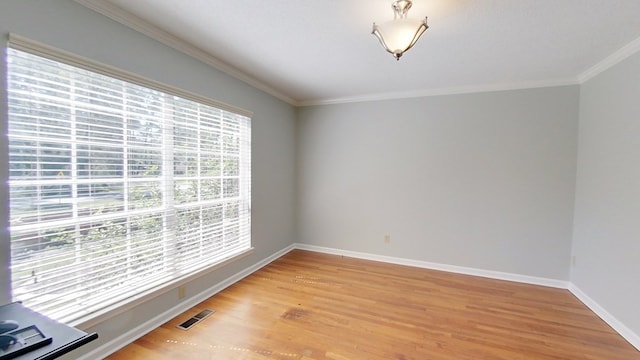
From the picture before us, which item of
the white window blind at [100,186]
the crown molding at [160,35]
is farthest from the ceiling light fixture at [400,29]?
the white window blind at [100,186]

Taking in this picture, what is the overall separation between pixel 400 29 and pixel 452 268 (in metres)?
3.32

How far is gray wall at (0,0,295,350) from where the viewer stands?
160 centimetres

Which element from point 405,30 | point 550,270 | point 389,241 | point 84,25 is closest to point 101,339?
point 84,25

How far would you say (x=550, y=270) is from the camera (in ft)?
11.0

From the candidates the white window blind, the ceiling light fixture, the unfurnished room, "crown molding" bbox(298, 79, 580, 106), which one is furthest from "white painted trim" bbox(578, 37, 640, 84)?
the white window blind

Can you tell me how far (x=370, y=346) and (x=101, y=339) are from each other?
2035mm

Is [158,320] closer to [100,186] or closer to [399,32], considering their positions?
[100,186]

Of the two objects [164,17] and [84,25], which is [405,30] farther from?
[84,25]

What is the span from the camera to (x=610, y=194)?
259cm

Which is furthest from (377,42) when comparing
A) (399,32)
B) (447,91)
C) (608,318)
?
(608,318)

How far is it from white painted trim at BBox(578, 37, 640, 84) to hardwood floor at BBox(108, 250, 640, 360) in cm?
251

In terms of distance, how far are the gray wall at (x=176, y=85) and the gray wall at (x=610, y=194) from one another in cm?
384

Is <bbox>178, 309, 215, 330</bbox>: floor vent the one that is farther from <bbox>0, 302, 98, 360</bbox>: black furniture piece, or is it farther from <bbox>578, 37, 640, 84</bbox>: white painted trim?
<bbox>578, 37, 640, 84</bbox>: white painted trim

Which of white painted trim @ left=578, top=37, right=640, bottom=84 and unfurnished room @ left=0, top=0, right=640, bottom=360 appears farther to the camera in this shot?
white painted trim @ left=578, top=37, right=640, bottom=84
